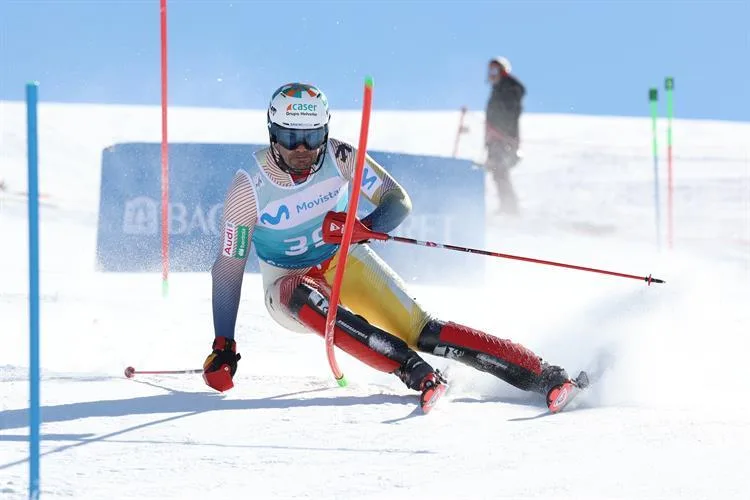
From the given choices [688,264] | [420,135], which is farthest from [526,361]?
[420,135]

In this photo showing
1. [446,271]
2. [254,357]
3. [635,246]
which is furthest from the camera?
[635,246]

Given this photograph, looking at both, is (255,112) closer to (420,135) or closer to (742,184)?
(420,135)

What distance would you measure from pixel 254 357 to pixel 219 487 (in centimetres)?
267

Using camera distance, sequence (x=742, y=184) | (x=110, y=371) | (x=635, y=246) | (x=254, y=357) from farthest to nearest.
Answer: (x=742, y=184) < (x=635, y=246) < (x=254, y=357) < (x=110, y=371)

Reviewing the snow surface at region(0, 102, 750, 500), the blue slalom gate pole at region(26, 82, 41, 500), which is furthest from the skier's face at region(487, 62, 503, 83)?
the blue slalom gate pole at region(26, 82, 41, 500)

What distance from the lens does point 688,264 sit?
10570mm

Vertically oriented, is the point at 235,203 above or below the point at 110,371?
above

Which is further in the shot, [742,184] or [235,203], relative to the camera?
[742,184]

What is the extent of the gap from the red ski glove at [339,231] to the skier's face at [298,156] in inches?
9.5

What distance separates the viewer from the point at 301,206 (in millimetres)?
4832

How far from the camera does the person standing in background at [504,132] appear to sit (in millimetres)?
12906

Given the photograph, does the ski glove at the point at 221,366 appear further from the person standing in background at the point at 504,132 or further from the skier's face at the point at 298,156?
the person standing in background at the point at 504,132

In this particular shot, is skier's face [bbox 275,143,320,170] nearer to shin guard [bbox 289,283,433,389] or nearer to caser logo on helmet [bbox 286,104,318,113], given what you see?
caser logo on helmet [bbox 286,104,318,113]

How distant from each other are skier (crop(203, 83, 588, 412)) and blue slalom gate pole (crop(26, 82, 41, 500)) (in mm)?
1670
